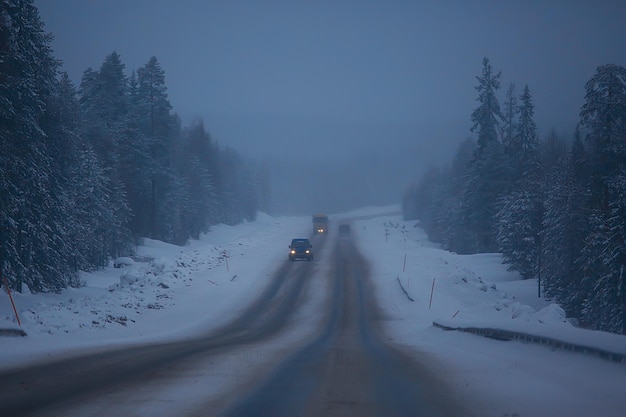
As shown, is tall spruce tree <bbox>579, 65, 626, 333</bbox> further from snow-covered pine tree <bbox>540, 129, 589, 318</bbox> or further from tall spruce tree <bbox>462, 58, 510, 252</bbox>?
tall spruce tree <bbox>462, 58, 510, 252</bbox>

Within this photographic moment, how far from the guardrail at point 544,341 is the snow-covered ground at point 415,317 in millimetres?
130

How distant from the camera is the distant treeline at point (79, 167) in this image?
27.1 metres

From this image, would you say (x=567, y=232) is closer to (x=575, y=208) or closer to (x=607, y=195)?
(x=575, y=208)

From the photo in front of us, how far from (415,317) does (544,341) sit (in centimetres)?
1830

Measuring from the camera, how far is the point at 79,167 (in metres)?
42.6

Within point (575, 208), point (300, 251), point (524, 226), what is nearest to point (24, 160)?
point (575, 208)

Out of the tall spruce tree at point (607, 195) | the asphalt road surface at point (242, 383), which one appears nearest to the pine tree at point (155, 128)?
the tall spruce tree at point (607, 195)

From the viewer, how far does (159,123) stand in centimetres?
7381

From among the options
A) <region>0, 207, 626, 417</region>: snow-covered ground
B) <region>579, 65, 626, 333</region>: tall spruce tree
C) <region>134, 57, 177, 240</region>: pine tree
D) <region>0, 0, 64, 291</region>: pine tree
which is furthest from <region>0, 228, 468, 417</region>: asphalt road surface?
<region>134, 57, 177, 240</region>: pine tree

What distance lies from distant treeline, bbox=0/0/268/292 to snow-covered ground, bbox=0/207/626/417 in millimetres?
2202

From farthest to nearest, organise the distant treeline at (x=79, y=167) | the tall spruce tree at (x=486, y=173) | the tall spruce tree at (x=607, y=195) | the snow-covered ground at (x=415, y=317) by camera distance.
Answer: the tall spruce tree at (x=486, y=173) < the tall spruce tree at (x=607, y=195) < the distant treeline at (x=79, y=167) < the snow-covered ground at (x=415, y=317)

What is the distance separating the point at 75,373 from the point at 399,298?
28564mm

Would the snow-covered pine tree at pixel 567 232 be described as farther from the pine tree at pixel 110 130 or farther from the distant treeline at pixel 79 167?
the pine tree at pixel 110 130

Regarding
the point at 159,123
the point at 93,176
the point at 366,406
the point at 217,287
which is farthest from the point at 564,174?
the point at 159,123
